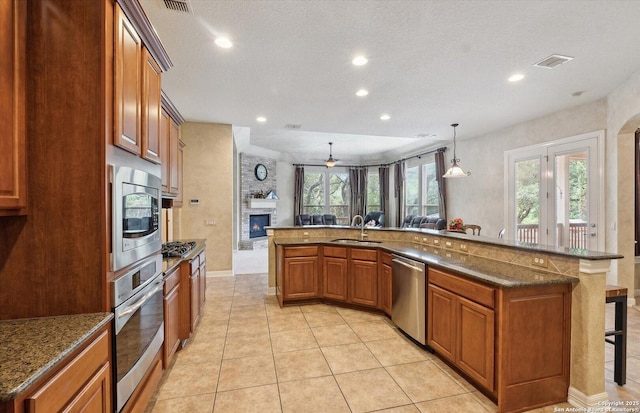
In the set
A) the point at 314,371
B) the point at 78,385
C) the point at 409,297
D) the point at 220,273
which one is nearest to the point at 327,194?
the point at 220,273

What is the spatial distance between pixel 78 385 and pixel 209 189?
484 cm

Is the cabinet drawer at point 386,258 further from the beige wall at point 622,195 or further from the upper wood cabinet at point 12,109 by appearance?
the beige wall at point 622,195

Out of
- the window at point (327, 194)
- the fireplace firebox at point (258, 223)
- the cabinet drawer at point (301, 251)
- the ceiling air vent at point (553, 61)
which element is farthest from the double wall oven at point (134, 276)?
the window at point (327, 194)

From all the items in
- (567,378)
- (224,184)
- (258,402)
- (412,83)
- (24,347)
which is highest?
(412,83)

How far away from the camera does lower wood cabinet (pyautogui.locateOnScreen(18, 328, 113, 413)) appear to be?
0.94 m

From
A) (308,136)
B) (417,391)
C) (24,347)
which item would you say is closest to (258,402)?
(417,391)

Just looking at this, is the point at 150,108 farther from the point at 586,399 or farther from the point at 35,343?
the point at 586,399

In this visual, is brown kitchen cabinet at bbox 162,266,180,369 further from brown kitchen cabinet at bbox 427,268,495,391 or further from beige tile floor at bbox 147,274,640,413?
brown kitchen cabinet at bbox 427,268,495,391

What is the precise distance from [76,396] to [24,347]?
0.26 m

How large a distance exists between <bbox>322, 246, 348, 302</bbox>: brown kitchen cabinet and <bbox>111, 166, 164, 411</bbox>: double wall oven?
229 cm

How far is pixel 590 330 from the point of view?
201 cm

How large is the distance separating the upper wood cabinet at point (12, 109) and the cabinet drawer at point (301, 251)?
289cm

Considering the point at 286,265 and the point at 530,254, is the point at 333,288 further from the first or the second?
the point at 530,254

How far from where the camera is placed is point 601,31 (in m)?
2.69
